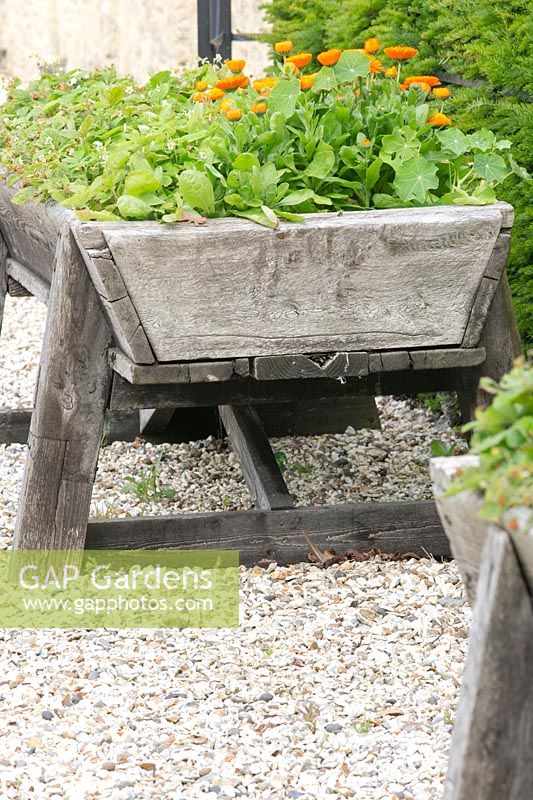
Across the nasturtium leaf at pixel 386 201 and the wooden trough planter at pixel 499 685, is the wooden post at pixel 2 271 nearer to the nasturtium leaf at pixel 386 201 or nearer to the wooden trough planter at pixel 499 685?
the nasturtium leaf at pixel 386 201

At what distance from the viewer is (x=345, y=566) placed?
2.84 m

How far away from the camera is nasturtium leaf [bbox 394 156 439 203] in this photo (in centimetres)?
255

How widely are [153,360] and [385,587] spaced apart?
82 centimetres

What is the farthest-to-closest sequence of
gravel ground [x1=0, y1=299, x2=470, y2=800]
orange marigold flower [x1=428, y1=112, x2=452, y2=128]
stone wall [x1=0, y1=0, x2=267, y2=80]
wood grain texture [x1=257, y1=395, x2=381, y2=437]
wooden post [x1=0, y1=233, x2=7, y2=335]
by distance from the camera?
stone wall [x1=0, y1=0, x2=267, y2=80] < wooden post [x1=0, y1=233, x2=7, y2=335] < wood grain texture [x1=257, y1=395, x2=381, y2=437] < orange marigold flower [x1=428, y1=112, x2=452, y2=128] < gravel ground [x1=0, y1=299, x2=470, y2=800]

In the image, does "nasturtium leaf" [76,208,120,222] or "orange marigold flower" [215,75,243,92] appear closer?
"nasturtium leaf" [76,208,120,222]

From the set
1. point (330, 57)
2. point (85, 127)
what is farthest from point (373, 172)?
point (85, 127)

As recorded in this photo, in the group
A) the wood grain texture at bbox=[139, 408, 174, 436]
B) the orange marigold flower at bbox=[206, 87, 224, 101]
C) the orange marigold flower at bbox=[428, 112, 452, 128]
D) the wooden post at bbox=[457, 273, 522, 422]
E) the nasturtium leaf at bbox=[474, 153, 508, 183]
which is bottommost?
the wooden post at bbox=[457, 273, 522, 422]

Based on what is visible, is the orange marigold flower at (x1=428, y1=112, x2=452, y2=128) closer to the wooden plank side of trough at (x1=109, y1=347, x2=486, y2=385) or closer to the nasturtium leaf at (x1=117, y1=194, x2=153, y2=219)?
the wooden plank side of trough at (x1=109, y1=347, x2=486, y2=385)

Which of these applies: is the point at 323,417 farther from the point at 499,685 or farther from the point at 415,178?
the point at 499,685

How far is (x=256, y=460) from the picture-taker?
3.13 meters

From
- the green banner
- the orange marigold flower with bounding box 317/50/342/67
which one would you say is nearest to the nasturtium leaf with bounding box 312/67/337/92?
the orange marigold flower with bounding box 317/50/342/67

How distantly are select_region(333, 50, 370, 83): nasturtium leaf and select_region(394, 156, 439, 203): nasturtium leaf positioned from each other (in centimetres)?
35

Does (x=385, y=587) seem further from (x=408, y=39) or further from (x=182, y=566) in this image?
(x=408, y=39)

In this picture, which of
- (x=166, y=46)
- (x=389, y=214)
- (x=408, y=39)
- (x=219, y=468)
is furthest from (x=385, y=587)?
(x=166, y=46)
